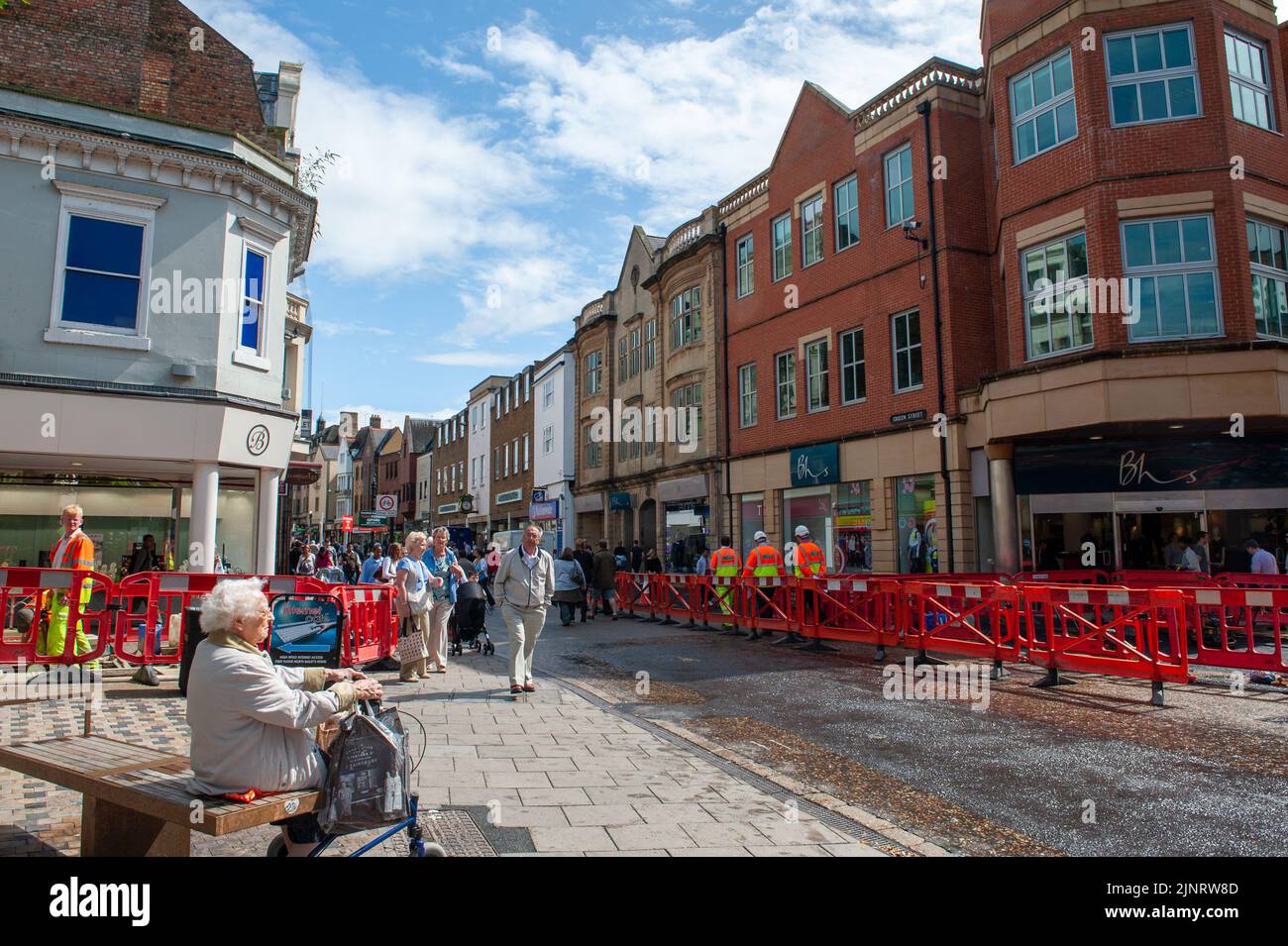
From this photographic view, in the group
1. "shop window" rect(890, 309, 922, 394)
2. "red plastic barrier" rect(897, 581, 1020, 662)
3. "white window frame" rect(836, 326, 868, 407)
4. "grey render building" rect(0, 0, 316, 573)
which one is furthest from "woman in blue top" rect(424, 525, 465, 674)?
"white window frame" rect(836, 326, 868, 407)

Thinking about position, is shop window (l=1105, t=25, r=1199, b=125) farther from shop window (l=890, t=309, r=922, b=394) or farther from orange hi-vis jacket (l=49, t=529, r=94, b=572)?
orange hi-vis jacket (l=49, t=529, r=94, b=572)

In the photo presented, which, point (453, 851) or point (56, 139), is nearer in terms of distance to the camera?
point (453, 851)

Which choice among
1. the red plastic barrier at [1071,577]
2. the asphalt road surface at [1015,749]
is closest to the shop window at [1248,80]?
the red plastic barrier at [1071,577]

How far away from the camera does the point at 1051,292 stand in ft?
53.6

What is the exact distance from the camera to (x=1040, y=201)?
1650 centimetres

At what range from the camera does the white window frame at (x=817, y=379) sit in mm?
22578

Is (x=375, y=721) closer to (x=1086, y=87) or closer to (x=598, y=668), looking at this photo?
(x=598, y=668)

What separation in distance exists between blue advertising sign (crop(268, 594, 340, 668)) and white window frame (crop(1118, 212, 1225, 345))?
13.9 metres

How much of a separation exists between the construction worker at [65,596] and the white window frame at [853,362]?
16865 millimetres

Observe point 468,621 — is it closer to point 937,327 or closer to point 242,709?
point 242,709

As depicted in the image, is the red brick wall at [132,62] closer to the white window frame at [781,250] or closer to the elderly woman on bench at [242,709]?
the elderly woman on bench at [242,709]

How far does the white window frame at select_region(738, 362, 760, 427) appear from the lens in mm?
25906
